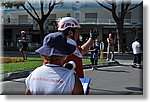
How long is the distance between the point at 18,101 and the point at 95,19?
17.4 m

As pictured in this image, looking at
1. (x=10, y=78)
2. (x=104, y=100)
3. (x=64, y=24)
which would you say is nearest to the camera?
(x=64, y=24)

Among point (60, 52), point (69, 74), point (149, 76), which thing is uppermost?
point (60, 52)

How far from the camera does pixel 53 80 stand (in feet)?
5.59

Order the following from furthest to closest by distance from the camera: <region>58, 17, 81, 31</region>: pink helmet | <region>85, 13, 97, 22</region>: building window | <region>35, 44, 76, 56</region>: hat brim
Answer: <region>85, 13, 97, 22</region>: building window
<region>58, 17, 81, 31</region>: pink helmet
<region>35, 44, 76, 56</region>: hat brim

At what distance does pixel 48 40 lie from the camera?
1.72m

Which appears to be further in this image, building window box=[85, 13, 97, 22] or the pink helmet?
building window box=[85, 13, 97, 22]

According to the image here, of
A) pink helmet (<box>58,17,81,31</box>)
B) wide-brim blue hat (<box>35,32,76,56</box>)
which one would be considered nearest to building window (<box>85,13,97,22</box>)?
pink helmet (<box>58,17,81,31</box>)

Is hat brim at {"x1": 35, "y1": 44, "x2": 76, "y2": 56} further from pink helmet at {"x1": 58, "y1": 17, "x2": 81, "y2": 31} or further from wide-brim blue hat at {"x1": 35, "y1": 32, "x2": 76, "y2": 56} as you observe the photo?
pink helmet at {"x1": 58, "y1": 17, "x2": 81, "y2": 31}

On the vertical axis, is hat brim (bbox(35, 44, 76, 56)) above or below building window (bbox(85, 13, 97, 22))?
below

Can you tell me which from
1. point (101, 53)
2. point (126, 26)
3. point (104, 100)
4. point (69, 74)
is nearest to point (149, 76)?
point (104, 100)

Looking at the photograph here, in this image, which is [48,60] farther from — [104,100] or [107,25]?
[107,25]

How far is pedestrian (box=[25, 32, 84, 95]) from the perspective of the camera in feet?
5.51

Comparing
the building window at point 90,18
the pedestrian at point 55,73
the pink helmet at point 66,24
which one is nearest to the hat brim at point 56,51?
the pedestrian at point 55,73

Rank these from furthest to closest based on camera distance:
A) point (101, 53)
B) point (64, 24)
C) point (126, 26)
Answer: point (126, 26)
point (101, 53)
point (64, 24)
